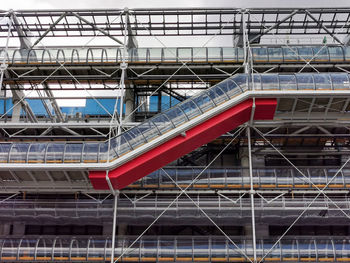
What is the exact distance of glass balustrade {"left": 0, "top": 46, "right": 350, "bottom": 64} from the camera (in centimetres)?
1584

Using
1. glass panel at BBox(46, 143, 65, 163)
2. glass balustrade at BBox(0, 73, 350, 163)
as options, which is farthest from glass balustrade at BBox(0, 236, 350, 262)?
glass balustrade at BBox(0, 73, 350, 163)

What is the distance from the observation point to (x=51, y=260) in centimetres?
1308

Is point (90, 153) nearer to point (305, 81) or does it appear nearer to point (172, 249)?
point (172, 249)

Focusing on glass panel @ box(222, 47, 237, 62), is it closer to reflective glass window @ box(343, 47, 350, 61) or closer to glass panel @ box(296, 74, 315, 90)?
glass panel @ box(296, 74, 315, 90)

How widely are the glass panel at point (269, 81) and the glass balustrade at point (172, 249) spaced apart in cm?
504

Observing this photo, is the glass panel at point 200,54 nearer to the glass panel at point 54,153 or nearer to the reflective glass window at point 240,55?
the reflective glass window at point 240,55

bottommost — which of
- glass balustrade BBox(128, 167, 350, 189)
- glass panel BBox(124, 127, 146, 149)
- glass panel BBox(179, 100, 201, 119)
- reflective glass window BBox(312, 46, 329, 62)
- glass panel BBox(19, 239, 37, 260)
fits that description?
glass panel BBox(19, 239, 37, 260)

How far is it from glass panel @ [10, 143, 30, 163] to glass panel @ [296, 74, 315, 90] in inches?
365

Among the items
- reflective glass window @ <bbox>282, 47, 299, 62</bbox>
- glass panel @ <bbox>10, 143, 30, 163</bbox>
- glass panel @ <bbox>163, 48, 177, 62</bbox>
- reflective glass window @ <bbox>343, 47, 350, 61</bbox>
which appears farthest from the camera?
glass panel @ <bbox>163, 48, 177, 62</bbox>

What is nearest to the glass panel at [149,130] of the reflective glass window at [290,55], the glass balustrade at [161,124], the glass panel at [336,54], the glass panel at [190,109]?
the glass balustrade at [161,124]

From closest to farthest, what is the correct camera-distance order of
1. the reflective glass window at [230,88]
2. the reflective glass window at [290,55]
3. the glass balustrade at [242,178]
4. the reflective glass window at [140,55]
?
the reflective glass window at [230,88]
the glass balustrade at [242,178]
the reflective glass window at [290,55]
the reflective glass window at [140,55]

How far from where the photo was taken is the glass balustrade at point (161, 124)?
12930 millimetres

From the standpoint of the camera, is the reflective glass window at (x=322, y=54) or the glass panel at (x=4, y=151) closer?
the glass panel at (x=4, y=151)

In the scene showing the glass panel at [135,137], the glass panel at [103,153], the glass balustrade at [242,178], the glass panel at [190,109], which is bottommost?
the glass balustrade at [242,178]
